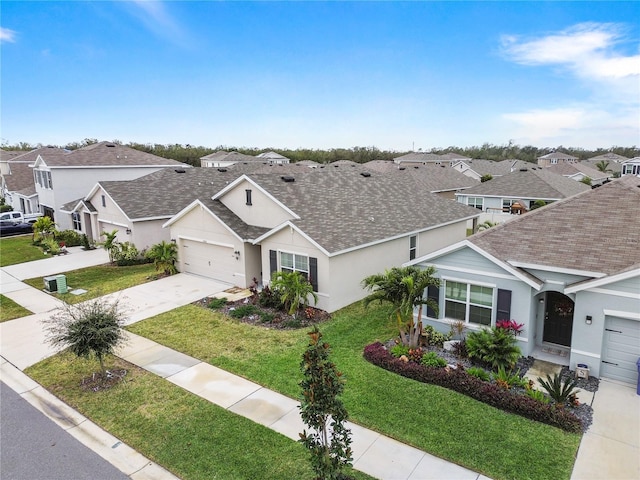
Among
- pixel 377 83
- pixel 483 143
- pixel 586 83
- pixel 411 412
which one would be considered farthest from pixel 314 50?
pixel 483 143

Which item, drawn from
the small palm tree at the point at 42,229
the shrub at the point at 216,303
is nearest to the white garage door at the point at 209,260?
the shrub at the point at 216,303

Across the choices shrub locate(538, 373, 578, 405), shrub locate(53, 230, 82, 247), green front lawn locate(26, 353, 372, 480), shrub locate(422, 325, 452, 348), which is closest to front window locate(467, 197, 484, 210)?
shrub locate(422, 325, 452, 348)

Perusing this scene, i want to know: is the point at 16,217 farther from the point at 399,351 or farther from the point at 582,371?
the point at 582,371

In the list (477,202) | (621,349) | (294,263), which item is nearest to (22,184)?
(294,263)

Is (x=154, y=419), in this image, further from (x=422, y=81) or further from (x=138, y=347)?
(x=422, y=81)

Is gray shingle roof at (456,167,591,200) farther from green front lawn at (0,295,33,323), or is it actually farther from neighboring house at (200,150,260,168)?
neighboring house at (200,150,260,168)

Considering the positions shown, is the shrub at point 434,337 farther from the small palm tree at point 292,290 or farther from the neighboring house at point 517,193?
the neighboring house at point 517,193
